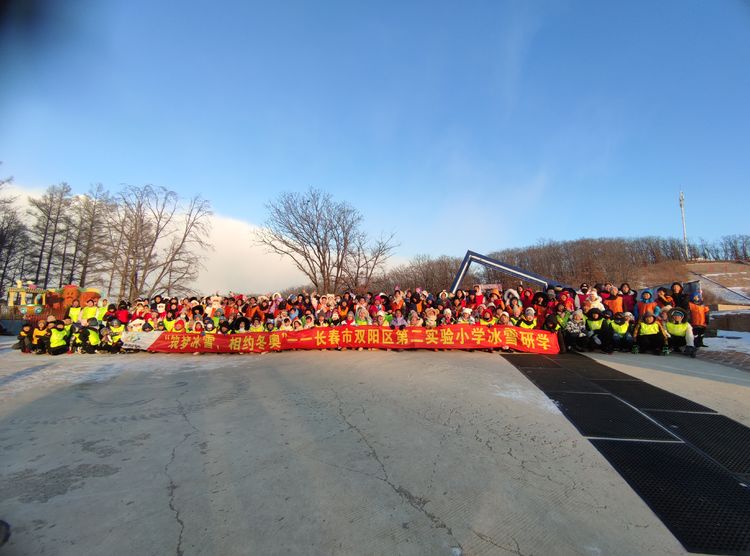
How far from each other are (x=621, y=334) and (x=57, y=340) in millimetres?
15596

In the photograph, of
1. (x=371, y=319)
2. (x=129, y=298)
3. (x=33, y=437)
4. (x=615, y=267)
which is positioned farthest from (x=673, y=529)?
(x=615, y=267)

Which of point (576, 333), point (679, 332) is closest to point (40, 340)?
point (576, 333)

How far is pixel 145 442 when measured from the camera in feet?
12.9

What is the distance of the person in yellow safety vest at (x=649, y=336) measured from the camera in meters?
9.07

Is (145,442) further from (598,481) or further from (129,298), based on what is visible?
(129,298)

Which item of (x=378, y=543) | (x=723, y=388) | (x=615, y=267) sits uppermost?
(x=615, y=267)

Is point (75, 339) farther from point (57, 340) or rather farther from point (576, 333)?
point (576, 333)

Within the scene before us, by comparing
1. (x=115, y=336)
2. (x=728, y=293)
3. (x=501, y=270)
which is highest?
(x=728, y=293)

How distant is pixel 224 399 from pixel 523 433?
4268mm

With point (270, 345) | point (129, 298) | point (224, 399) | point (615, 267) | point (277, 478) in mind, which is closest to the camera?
point (277, 478)

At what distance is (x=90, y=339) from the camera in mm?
10930

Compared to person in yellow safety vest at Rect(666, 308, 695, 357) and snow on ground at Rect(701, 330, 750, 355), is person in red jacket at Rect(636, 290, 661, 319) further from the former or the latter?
snow on ground at Rect(701, 330, 750, 355)

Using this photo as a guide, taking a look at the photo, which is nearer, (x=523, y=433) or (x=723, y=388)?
(x=523, y=433)

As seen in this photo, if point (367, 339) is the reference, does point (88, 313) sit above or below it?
above
